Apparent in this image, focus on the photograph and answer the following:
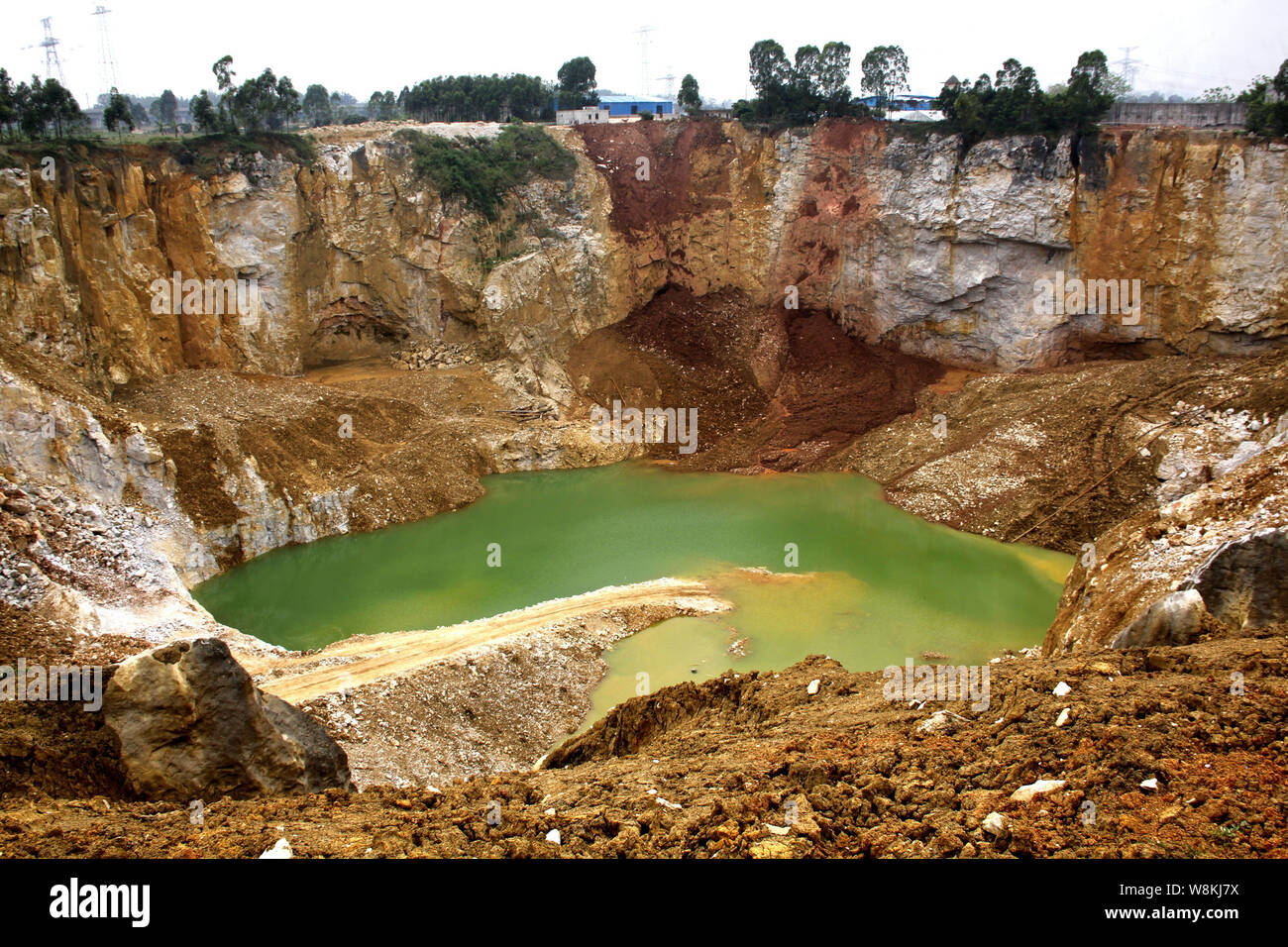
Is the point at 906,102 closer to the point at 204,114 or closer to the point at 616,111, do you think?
the point at 616,111

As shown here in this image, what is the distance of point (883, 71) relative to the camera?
39.9m

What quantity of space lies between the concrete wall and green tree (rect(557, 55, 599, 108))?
26.2 meters

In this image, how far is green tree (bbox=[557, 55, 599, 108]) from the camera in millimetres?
47188

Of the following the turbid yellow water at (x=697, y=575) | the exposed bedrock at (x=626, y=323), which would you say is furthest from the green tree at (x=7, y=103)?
the turbid yellow water at (x=697, y=575)

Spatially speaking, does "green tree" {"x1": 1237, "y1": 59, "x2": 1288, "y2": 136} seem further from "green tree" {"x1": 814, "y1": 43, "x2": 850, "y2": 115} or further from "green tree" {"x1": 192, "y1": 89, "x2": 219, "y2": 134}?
"green tree" {"x1": 192, "y1": 89, "x2": 219, "y2": 134}

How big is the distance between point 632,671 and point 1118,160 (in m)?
27.2

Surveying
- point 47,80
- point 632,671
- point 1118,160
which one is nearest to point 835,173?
point 1118,160

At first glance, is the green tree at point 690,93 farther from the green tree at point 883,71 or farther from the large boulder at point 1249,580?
Answer: the large boulder at point 1249,580

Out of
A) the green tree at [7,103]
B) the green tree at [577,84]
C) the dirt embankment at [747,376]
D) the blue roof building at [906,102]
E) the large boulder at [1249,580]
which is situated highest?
the green tree at [577,84]

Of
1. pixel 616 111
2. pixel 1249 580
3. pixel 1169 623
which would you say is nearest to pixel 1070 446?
pixel 1249 580

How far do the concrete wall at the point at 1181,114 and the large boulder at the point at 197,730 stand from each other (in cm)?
3700

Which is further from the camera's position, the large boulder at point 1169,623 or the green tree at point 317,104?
the green tree at point 317,104

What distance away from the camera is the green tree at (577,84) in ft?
155
